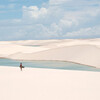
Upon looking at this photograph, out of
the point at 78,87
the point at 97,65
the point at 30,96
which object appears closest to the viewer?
the point at 30,96

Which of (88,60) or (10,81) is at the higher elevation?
(88,60)

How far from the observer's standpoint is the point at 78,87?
13945 mm

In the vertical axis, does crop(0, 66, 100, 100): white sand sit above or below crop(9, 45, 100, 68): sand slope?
below

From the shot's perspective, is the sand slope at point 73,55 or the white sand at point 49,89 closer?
the white sand at point 49,89

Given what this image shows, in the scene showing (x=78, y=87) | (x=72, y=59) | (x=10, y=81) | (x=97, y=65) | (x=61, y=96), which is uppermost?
(x=72, y=59)

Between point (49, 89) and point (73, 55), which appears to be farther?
point (73, 55)

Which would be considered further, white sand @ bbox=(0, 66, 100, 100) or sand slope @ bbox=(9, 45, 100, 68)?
sand slope @ bbox=(9, 45, 100, 68)

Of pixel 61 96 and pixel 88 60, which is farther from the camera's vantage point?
pixel 88 60

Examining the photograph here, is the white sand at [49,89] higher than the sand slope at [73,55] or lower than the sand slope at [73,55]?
lower

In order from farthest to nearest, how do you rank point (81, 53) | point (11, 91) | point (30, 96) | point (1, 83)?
point (81, 53) < point (1, 83) < point (11, 91) < point (30, 96)

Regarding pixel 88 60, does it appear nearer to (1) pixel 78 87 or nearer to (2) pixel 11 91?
(1) pixel 78 87

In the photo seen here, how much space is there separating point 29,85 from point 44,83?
1093mm

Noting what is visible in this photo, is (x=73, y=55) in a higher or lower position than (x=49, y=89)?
higher

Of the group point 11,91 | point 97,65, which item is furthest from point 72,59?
point 11,91
